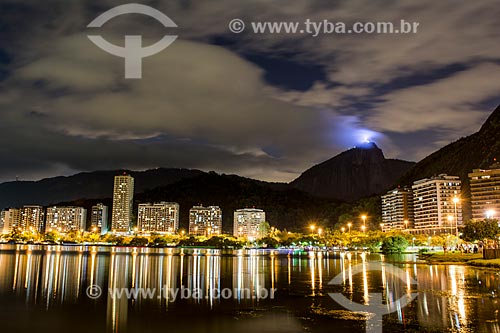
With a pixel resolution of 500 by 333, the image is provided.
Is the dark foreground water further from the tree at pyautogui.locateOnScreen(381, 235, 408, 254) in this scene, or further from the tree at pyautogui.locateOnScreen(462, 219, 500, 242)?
the tree at pyautogui.locateOnScreen(381, 235, 408, 254)

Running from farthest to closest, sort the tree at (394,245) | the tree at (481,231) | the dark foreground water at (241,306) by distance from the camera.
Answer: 1. the tree at (394,245)
2. the tree at (481,231)
3. the dark foreground water at (241,306)

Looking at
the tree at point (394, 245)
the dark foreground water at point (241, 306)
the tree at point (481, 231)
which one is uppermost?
the tree at point (481, 231)

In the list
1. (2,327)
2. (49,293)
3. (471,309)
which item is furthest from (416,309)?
(49,293)

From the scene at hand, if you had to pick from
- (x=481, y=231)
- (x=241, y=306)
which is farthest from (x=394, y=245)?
(x=241, y=306)

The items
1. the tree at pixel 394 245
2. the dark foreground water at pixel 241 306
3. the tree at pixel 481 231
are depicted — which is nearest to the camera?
the dark foreground water at pixel 241 306

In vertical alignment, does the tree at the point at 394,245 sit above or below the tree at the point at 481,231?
below

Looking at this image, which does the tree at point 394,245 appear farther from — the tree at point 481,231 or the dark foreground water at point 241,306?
the dark foreground water at point 241,306

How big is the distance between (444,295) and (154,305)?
1554cm

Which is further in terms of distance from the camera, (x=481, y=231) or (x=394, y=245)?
(x=394, y=245)

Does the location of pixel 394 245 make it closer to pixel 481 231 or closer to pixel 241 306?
pixel 481 231

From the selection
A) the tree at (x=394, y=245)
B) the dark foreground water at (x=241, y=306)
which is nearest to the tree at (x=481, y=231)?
the tree at (x=394, y=245)

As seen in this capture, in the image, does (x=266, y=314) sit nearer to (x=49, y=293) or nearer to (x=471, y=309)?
(x=471, y=309)

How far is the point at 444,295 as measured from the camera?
25.1 meters

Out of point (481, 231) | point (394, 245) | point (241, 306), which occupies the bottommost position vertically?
point (241, 306)
